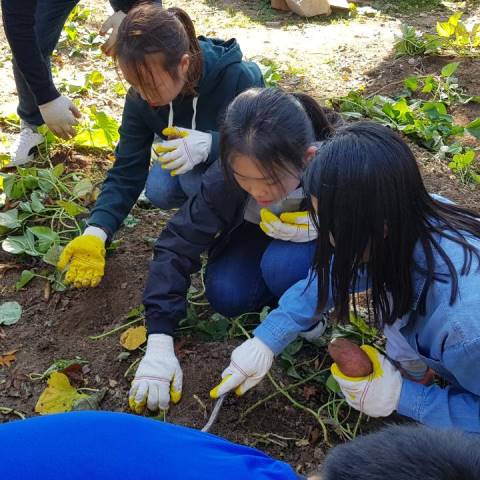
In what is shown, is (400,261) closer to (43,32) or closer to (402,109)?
(402,109)

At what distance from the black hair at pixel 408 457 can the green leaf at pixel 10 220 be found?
1789 millimetres

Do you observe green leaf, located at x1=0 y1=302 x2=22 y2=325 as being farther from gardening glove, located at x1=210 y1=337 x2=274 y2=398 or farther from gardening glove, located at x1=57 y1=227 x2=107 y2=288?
gardening glove, located at x1=210 y1=337 x2=274 y2=398

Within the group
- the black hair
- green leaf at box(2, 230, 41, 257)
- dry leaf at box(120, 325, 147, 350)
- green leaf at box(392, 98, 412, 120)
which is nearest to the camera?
the black hair

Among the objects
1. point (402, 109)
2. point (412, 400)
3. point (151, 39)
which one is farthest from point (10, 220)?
point (402, 109)

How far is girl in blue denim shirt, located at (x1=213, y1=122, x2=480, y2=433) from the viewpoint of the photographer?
3.56 feet

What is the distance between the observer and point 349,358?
1310 mm

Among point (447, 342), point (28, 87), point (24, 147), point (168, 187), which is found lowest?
point (24, 147)

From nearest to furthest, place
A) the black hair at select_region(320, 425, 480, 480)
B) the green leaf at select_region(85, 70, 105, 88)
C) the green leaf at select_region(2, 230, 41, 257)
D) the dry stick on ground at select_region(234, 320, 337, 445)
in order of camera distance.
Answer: the black hair at select_region(320, 425, 480, 480)
the dry stick on ground at select_region(234, 320, 337, 445)
the green leaf at select_region(2, 230, 41, 257)
the green leaf at select_region(85, 70, 105, 88)

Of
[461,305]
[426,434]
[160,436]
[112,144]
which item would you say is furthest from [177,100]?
[426,434]

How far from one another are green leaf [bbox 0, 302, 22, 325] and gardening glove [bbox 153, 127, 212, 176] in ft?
2.09

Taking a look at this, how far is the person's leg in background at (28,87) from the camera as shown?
2.43 m

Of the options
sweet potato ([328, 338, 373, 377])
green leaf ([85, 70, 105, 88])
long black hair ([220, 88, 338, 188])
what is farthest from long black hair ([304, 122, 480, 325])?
green leaf ([85, 70, 105, 88])

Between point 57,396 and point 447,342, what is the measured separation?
97 cm

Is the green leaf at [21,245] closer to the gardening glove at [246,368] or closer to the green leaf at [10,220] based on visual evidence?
the green leaf at [10,220]
